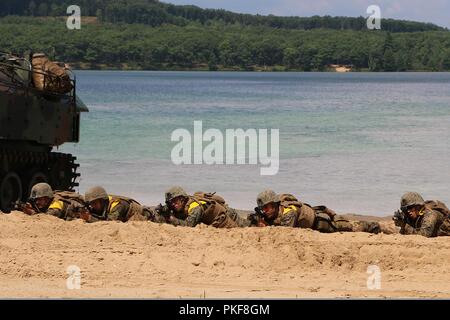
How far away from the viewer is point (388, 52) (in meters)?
152

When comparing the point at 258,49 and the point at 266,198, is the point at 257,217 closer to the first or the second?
the point at 266,198

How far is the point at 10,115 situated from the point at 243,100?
5472 centimetres

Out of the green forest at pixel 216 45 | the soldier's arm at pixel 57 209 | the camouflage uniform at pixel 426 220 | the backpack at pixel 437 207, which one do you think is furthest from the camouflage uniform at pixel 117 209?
the green forest at pixel 216 45

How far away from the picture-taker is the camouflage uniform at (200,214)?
1591cm

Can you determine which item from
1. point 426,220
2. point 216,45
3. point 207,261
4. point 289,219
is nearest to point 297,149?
point 289,219

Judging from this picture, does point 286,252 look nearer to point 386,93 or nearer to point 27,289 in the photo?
point 27,289

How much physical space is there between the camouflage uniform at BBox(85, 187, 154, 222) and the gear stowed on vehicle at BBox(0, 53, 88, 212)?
10.8 feet

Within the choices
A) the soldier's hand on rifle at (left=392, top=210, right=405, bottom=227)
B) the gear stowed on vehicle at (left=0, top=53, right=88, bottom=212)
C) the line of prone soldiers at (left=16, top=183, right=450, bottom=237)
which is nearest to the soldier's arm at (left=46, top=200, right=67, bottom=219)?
the line of prone soldiers at (left=16, top=183, right=450, bottom=237)

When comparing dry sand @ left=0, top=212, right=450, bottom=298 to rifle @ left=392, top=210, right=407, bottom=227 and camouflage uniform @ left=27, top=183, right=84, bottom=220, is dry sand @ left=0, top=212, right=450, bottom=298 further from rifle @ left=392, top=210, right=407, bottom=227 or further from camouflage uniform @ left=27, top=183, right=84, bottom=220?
rifle @ left=392, top=210, right=407, bottom=227

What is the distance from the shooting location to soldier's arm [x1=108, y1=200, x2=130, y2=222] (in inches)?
642

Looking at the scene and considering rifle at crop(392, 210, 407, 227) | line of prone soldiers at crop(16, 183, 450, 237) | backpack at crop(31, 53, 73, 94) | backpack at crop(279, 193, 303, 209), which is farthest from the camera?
backpack at crop(31, 53, 73, 94)

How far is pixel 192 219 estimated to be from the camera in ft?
52.1

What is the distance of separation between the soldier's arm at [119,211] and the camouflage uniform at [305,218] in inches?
72.9

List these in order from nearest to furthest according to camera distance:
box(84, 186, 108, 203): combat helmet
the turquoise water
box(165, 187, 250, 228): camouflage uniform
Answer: box(165, 187, 250, 228): camouflage uniform → box(84, 186, 108, 203): combat helmet → the turquoise water
